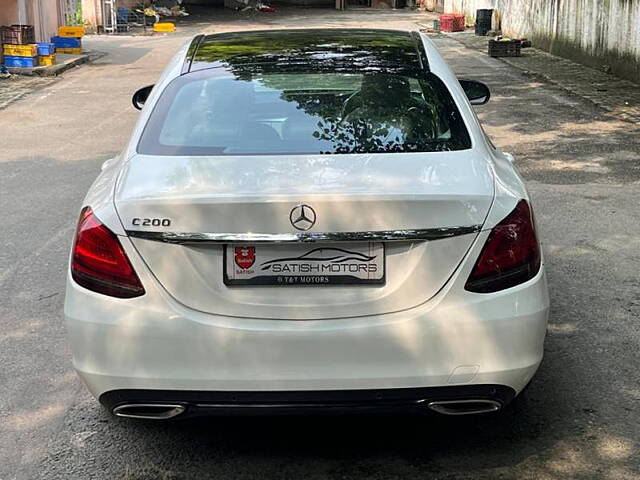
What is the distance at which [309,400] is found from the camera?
10.4 feet

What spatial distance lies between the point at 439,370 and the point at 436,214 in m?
0.55

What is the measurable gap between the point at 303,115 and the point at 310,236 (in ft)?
3.54

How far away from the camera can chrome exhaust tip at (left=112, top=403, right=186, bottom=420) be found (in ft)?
10.6

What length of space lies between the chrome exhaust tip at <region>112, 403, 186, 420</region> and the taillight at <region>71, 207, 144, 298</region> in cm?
41

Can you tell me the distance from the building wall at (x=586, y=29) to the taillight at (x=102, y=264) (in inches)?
534

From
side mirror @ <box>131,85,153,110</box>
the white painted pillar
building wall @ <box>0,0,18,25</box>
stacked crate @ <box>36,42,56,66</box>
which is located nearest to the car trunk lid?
side mirror @ <box>131,85,153,110</box>

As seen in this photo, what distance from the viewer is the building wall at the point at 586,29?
1548 cm

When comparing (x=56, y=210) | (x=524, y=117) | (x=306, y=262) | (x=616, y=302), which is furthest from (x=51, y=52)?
(x=306, y=262)

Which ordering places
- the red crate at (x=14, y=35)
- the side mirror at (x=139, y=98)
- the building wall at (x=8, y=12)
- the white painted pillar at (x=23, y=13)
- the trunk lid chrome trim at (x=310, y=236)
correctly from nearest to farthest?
the trunk lid chrome trim at (x=310, y=236) < the side mirror at (x=139, y=98) < the red crate at (x=14, y=35) < the building wall at (x=8, y=12) < the white painted pillar at (x=23, y=13)

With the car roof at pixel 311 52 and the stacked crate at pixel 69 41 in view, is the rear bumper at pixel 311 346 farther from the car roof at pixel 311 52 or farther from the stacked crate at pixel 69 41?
the stacked crate at pixel 69 41

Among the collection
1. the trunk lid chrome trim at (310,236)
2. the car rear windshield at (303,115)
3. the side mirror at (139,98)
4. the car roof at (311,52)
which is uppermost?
the car roof at (311,52)

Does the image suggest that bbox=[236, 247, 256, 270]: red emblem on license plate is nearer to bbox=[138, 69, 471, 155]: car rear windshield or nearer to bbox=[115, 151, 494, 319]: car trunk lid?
bbox=[115, 151, 494, 319]: car trunk lid

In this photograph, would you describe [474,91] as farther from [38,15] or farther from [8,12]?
[38,15]

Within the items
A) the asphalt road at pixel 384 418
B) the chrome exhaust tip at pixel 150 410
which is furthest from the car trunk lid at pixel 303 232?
the asphalt road at pixel 384 418
